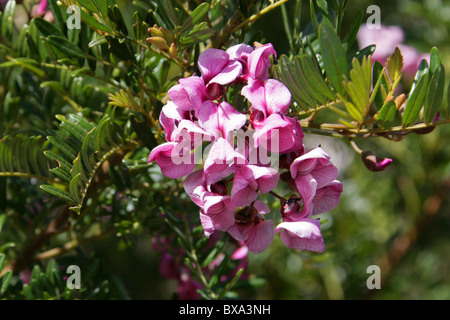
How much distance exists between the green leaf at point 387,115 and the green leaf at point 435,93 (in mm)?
38

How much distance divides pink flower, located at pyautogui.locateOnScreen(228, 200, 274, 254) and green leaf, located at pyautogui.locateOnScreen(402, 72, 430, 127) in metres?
0.19

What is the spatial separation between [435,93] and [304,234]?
20 cm

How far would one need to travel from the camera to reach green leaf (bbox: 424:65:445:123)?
0.50 metres

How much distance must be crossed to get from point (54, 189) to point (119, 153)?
14 cm

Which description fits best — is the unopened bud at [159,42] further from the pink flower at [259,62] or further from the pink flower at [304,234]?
the pink flower at [304,234]

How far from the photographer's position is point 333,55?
1.55ft

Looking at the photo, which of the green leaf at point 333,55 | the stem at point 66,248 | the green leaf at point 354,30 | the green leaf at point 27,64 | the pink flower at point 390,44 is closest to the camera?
the green leaf at point 333,55

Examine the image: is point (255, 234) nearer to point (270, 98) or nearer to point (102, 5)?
point (270, 98)

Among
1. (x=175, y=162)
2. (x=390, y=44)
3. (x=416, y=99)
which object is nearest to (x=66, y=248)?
(x=175, y=162)

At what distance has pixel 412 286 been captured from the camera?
1.53 m

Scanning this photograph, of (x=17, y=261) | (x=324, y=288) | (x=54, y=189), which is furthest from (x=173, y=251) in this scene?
(x=324, y=288)

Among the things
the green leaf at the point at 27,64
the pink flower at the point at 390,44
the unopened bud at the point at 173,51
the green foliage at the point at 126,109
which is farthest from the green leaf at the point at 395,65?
the pink flower at the point at 390,44

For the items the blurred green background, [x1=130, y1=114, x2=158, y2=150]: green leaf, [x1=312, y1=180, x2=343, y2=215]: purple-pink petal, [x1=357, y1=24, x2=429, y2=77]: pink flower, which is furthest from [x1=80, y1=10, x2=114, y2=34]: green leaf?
[x1=357, y1=24, x2=429, y2=77]: pink flower

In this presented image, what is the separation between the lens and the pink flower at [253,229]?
0.54 meters
